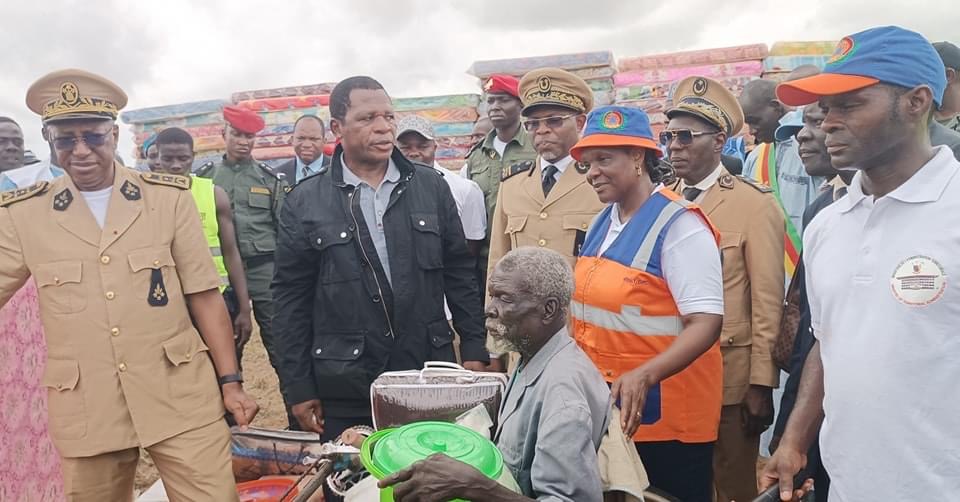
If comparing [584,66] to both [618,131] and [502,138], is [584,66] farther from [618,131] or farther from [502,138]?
[618,131]

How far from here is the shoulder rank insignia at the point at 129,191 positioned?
2.82 metres

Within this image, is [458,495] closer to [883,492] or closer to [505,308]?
[505,308]

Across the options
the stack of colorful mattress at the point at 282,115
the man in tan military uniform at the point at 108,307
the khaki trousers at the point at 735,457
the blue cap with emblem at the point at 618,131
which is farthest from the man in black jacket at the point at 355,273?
the stack of colorful mattress at the point at 282,115

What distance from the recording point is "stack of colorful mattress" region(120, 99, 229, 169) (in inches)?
432

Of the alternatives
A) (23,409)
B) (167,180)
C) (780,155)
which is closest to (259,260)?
(23,409)

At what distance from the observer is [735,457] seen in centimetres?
297

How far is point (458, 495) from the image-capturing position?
159 centimetres

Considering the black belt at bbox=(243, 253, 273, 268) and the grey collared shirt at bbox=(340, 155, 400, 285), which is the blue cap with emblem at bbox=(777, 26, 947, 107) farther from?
the black belt at bbox=(243, 253, 273, 268)

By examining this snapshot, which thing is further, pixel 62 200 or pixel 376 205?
pixel 376 205

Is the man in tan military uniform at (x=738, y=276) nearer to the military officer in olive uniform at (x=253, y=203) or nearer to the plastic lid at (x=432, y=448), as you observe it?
the plastic lid at (x=432, y=448)

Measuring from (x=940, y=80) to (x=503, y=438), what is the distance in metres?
1.43

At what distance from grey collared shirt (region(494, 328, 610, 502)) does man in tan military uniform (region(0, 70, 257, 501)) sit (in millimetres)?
1471

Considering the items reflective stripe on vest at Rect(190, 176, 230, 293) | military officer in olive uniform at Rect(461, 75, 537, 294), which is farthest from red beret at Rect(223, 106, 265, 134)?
military officer in olive uniform at Rect(461, 75, 537, 294)

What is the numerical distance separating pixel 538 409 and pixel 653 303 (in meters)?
0.79
